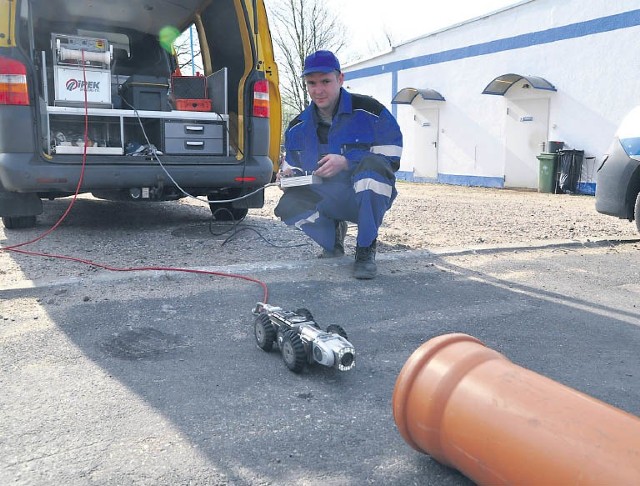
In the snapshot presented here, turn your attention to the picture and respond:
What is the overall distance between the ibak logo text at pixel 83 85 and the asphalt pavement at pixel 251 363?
2.15 m

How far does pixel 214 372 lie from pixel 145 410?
0.40 m

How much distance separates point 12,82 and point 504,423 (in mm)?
4146

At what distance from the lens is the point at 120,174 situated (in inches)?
187

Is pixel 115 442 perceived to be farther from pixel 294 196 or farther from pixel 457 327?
pixel 294 196

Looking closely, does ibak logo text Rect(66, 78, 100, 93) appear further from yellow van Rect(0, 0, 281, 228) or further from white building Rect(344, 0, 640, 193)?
white building Rect(344, 0, 640, 193)

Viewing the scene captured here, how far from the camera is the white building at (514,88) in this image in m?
12.2

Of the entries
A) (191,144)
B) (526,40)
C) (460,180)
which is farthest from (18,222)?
(460,180)

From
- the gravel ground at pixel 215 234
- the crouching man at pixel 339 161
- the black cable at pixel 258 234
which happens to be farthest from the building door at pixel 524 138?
the crouching man at pixel 339 161

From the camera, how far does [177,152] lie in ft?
17.4

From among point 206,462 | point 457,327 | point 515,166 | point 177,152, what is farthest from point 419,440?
point 515,166

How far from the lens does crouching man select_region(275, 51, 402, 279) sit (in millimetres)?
4113

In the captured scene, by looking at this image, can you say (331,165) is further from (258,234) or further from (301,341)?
(301,341)

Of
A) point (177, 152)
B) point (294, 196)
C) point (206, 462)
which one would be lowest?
point (206, 462)

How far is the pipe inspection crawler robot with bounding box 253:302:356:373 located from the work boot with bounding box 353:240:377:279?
1.39 metres
